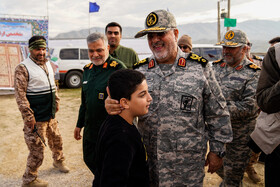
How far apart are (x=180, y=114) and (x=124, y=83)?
0.61 m

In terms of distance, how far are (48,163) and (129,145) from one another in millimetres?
3324

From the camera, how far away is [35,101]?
3102 mm

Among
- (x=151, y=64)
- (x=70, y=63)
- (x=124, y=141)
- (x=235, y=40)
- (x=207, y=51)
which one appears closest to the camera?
(x=124, y=141)

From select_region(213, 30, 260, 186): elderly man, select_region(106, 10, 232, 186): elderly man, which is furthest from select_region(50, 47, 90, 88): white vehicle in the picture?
select_region(106, 10, 232, 186): elderly man

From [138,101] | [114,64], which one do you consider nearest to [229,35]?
[114,64]

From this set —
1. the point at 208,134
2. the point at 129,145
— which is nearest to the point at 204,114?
the point at 208,134

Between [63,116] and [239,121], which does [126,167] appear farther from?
[63,116]

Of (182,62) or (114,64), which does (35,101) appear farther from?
(182,62)

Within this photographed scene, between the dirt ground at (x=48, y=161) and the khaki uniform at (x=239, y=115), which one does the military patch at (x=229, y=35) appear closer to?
the khaki uniform at (x=239, y=115)

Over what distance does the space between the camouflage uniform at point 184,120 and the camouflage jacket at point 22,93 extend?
6.22 feet

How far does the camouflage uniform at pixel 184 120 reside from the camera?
1.72m

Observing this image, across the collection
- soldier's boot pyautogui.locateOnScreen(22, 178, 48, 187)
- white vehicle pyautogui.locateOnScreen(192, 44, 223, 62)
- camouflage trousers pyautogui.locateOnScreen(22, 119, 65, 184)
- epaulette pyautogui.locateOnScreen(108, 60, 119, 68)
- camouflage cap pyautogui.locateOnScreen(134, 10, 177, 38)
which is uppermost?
white vehicle pyautogui.locateOnScreen(192, 44, 223, 62)

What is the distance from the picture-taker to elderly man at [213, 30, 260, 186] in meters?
2.50

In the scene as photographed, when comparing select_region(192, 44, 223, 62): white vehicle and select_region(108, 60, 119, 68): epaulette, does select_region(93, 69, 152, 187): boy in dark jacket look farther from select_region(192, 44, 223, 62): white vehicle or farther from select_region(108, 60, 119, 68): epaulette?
select_region(192, 44, 223, 62): white vehicle
